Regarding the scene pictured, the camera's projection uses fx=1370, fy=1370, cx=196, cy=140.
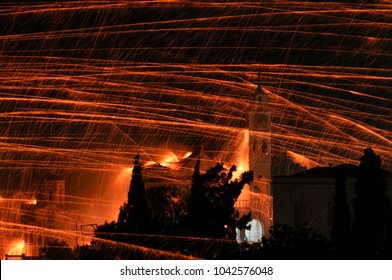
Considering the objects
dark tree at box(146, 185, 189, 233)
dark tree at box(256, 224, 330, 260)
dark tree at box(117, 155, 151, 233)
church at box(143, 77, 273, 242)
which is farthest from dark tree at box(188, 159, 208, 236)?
church at box(143, 77, 273, 242)

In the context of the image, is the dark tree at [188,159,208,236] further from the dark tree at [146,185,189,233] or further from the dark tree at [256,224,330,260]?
the dark tree at [256,224,330,260]

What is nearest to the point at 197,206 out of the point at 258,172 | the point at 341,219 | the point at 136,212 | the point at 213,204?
the point at 213,204

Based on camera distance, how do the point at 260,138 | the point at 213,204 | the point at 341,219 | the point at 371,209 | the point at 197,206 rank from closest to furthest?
the point at 371,209
the point at 341,219
the point at 197,206
the point at 213,204
the point at 260,138

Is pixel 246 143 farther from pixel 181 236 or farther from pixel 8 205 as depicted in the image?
pixel 181 236

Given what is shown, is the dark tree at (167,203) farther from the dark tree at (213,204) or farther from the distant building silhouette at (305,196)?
the distant building silhouette at (305,196)

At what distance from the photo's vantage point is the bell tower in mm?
63281

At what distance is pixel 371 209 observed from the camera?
33281 millimetres

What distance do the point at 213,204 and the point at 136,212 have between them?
7.88 ft

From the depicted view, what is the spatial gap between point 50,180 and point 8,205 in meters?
4.73

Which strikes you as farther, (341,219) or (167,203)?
(167,203)

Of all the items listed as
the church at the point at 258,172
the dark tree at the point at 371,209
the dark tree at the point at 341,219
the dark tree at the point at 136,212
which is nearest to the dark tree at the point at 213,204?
the dark tree at the point at 136,212

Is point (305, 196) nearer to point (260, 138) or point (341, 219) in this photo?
point (260, 138)

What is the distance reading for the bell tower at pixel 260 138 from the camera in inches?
2491
